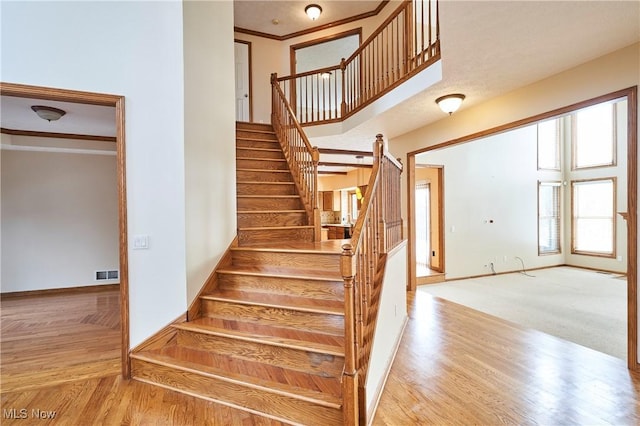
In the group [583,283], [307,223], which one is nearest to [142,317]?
[307,223]

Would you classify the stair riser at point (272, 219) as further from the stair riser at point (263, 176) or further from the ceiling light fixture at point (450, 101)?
the ceiling light fixture at point (450, 101)

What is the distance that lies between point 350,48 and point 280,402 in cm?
769

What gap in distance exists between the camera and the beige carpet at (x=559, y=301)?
371 cm

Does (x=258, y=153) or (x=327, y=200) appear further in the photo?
(x=327, y=200)

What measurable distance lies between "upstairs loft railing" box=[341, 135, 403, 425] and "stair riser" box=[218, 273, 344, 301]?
1.38 feet

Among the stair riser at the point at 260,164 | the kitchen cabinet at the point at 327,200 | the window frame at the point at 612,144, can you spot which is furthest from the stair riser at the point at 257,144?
the window frame at the point at 612,144

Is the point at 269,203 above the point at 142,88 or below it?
below

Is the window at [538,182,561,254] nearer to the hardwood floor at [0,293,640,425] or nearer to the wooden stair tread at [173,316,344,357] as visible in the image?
the hardwood floor at [0,293,640,425]

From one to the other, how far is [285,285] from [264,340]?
2.02 feet

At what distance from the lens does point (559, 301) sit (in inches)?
201

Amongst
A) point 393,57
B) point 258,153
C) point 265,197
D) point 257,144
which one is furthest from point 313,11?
point 265,197

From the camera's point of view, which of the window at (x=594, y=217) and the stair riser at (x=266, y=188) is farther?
the window at (x=594, y=217)

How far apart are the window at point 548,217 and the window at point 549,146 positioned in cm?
54

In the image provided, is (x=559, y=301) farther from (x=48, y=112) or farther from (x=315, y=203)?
(x=48, y=112)
